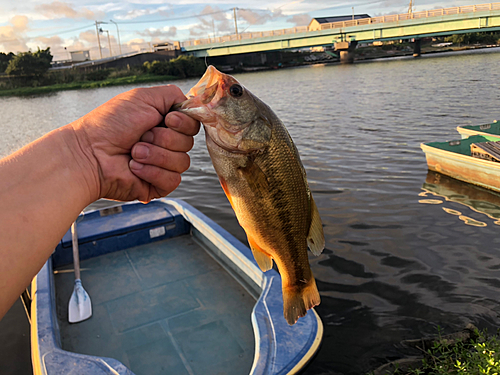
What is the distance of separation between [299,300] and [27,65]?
70.5m

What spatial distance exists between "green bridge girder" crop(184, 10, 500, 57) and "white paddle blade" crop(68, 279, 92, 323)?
154ft

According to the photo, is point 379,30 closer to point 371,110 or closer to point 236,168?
point 371,110

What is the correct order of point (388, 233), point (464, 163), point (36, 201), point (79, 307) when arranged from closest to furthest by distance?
point (36, 201), point (79, 307), point (388, 233), point (464, 163)

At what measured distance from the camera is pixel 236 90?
2.01 meters

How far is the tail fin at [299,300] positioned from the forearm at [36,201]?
1388 mm

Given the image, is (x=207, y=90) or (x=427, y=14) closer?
(x=207, y=90)

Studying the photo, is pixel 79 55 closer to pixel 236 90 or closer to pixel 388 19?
pixel 388 19

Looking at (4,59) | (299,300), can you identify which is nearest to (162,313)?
(299,300)

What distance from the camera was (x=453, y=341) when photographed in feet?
18.2

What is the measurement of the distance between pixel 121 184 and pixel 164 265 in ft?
16.8

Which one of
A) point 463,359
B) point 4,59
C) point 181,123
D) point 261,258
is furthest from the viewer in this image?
point 4,59

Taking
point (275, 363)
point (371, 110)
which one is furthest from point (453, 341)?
point (371, 110)

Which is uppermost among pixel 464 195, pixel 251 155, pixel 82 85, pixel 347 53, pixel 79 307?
pixel 347 53

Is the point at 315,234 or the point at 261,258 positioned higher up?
the point at 315,234
